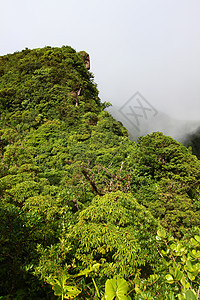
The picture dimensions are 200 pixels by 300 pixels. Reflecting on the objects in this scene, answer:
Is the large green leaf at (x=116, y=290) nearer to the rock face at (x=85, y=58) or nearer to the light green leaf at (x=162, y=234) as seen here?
the light green leaf at (x=162, y=234)

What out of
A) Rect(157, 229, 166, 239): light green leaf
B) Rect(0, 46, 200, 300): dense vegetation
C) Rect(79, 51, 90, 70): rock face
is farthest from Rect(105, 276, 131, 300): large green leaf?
Rect(79, 51, 90, 70): rock face

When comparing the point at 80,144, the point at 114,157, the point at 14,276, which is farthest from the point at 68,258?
the point at 80,144

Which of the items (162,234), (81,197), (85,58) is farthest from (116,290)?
(85,58)

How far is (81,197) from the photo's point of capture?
6430 millimetres

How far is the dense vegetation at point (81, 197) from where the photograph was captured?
1.97 metres

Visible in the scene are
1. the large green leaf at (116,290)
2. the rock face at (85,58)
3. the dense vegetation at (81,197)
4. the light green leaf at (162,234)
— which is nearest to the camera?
the large green leaf at (116,290)

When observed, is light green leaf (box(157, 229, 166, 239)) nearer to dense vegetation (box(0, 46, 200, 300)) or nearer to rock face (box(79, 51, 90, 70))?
dense vegetation (box(0, 46, 200, 300))

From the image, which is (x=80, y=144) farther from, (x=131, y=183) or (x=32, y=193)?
(x=32, y=193)

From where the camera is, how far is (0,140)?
428 inches

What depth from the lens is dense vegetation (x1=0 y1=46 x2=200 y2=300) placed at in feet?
6.45

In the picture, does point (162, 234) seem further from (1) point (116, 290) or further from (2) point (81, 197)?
(2) point (81, 197)

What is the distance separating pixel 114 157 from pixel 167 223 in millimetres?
4307

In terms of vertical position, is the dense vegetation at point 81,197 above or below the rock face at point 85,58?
below

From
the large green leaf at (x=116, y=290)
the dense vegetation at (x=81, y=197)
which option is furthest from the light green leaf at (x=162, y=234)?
the large green leaf at (x=116, y=290)
